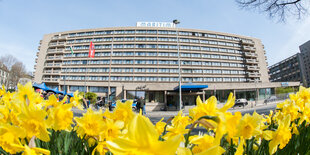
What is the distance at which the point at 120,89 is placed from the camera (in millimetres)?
30172

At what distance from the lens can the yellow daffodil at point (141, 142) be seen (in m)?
0.26

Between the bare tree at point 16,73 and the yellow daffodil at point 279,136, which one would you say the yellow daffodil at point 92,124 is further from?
the bare tree at point 16,73

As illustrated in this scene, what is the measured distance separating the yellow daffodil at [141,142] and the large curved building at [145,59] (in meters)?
35.2

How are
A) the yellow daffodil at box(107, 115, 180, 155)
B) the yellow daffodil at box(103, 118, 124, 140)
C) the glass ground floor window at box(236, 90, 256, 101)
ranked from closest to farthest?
the yellow daffodil at box(107, 115, 180, 155), the yellow daffodil at box(103, 118, 124, 140), the glass ground floor window at box(236, 90, 256, 101)

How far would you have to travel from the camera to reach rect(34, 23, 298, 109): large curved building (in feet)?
124

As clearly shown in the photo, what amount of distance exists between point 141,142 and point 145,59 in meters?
39.2

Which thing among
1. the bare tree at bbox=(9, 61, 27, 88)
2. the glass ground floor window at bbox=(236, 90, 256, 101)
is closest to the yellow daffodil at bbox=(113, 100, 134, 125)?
the glass ground floor window at bbox=(236, 90, 256, 101)

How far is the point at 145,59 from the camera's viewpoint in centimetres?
3909

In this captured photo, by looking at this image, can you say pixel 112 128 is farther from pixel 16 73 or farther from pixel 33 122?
pixel 16 73

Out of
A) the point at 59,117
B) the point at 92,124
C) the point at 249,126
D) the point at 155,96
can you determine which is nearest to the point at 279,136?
the point at 249,126

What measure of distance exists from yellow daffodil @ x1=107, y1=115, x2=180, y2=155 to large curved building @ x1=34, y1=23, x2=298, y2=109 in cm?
3521

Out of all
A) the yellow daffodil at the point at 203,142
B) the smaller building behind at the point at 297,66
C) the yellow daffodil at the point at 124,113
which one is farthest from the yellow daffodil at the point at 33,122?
the smaller building behind at the point at 297,66

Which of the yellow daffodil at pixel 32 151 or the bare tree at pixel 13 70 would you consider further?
the bare tree at pixel 13 70

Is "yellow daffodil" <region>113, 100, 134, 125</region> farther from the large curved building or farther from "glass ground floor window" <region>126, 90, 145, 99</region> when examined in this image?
the large curved building
